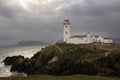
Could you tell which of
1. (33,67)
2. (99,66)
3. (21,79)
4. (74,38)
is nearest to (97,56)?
(99,66)

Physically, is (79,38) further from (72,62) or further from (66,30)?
(72,62)

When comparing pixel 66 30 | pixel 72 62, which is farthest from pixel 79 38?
pixel 72 62

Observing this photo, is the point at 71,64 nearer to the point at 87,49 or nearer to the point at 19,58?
the point at 87,49

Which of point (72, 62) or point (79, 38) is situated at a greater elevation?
point (79, 38)

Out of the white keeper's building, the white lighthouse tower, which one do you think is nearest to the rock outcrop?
the white keeper's building

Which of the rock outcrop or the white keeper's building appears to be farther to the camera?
the white keeper's building

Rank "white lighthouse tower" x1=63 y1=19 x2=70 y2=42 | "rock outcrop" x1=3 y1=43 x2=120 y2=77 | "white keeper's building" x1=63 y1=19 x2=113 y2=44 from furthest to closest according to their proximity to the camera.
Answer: "white lighthouse tower" x1=63 y1=19 x2=70 y2=42, "white keeper's building" x1=63 y1=19 x2=113 y2=44, "rock outcrop" x1=3 y1=43 x2=120 y2=77

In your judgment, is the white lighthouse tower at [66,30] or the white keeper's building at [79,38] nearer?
the white keeper's building at [79,38]

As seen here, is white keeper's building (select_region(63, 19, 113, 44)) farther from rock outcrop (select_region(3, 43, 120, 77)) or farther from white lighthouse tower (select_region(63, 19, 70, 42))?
rock outcrop (select_region(3, 43, 120, 77))

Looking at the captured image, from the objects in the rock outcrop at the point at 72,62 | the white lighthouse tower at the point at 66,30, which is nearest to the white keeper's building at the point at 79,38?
the white lighthouse tower at the point at 66,30

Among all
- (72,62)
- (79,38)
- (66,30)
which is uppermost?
(66,30)

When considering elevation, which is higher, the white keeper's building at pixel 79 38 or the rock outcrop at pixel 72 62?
the white keeper's building at pixel 79 38

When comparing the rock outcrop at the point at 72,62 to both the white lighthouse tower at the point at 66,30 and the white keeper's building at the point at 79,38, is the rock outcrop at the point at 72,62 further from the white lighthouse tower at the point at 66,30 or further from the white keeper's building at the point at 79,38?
the white lighthouse tower at the point at 66,30

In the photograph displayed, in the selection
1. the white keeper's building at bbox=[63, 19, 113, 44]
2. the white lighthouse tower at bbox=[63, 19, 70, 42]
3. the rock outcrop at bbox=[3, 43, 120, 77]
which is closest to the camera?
the rock outcrop at bbox=[3, 43, 120, 77]
